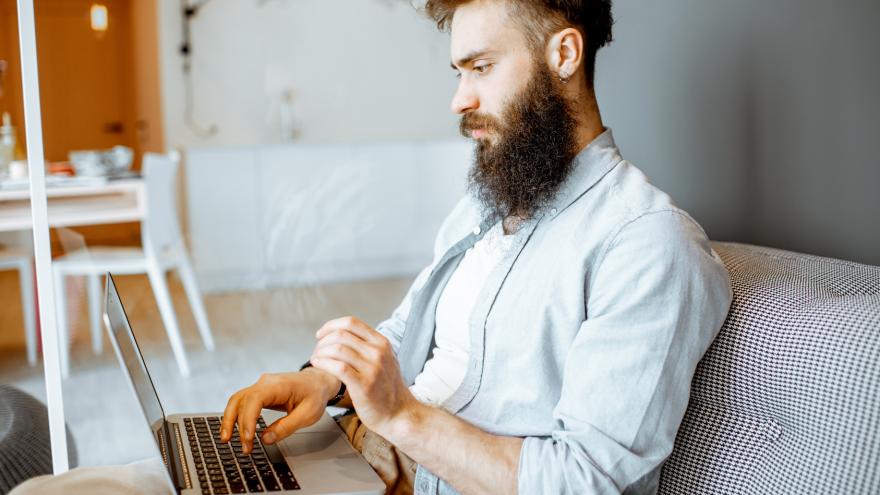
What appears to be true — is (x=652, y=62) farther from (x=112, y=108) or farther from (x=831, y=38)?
(x=112, y=108)

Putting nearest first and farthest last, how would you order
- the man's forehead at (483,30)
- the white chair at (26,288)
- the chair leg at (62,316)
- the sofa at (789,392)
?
the sofa at (789,392) < the man's forehead at (483,30) < the white chair at (26,288) < the chair leg at (62,316)

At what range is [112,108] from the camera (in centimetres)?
251

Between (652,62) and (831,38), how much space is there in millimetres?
389

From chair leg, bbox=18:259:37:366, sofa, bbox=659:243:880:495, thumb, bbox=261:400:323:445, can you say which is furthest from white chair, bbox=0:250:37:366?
sofa, bbox=659:243:880:495

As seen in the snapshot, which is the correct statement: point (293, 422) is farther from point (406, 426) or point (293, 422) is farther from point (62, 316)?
point (62, 316)

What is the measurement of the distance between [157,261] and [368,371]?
6.29 ft

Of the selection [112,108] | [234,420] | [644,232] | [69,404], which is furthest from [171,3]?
[644,232]

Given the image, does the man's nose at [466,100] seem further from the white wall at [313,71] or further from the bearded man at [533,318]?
the white wall at [313,71]

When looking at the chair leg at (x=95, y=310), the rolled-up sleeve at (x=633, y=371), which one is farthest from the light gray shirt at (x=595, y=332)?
the chair leg at (x=95, y=310)

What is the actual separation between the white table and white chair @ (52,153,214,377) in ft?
0.12

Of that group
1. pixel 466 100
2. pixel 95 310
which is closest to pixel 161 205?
pixel 95 310

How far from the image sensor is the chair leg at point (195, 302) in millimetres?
2619

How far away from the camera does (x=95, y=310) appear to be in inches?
92.0

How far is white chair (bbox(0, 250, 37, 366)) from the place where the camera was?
1.69 metres
